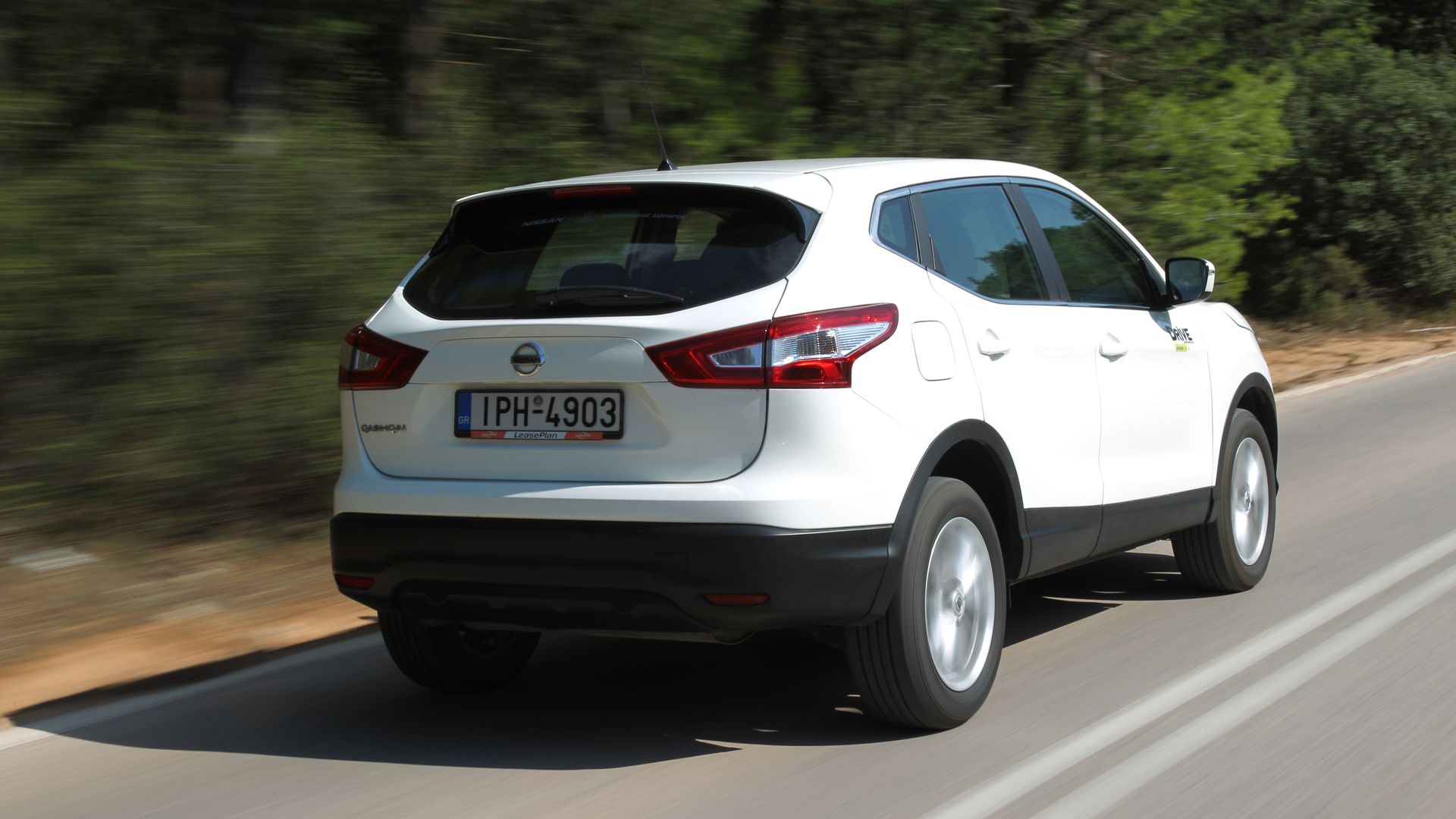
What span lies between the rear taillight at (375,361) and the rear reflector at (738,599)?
110 cm

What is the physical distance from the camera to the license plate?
13.7 feet

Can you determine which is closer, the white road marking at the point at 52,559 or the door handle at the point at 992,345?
the door handle at the point at 992,345

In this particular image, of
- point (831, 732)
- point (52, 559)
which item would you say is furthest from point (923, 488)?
point (52, 559)

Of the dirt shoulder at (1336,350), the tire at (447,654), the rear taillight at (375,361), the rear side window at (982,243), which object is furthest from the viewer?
the dirt shoulder at (1336,350)

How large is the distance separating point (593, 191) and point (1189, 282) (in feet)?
8.26

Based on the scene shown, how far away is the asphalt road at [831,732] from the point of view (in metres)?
4.02

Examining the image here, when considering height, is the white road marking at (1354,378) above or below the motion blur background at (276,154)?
below

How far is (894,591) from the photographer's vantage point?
14.1ft

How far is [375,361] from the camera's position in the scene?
4.59m

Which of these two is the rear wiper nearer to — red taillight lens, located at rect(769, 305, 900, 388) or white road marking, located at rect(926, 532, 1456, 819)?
red taillight lens, located at rect(769, 305, 900, 388)

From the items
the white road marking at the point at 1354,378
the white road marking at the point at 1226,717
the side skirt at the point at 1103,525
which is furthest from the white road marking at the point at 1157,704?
the white road marking at the point at 1354,378

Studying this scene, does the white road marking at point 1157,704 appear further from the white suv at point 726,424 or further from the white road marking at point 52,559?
the white road marking at point 52,559

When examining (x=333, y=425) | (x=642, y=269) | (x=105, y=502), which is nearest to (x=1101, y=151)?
(x=333, y=425)

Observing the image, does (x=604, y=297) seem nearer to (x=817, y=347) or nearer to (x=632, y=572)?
(x=817, y=347)
